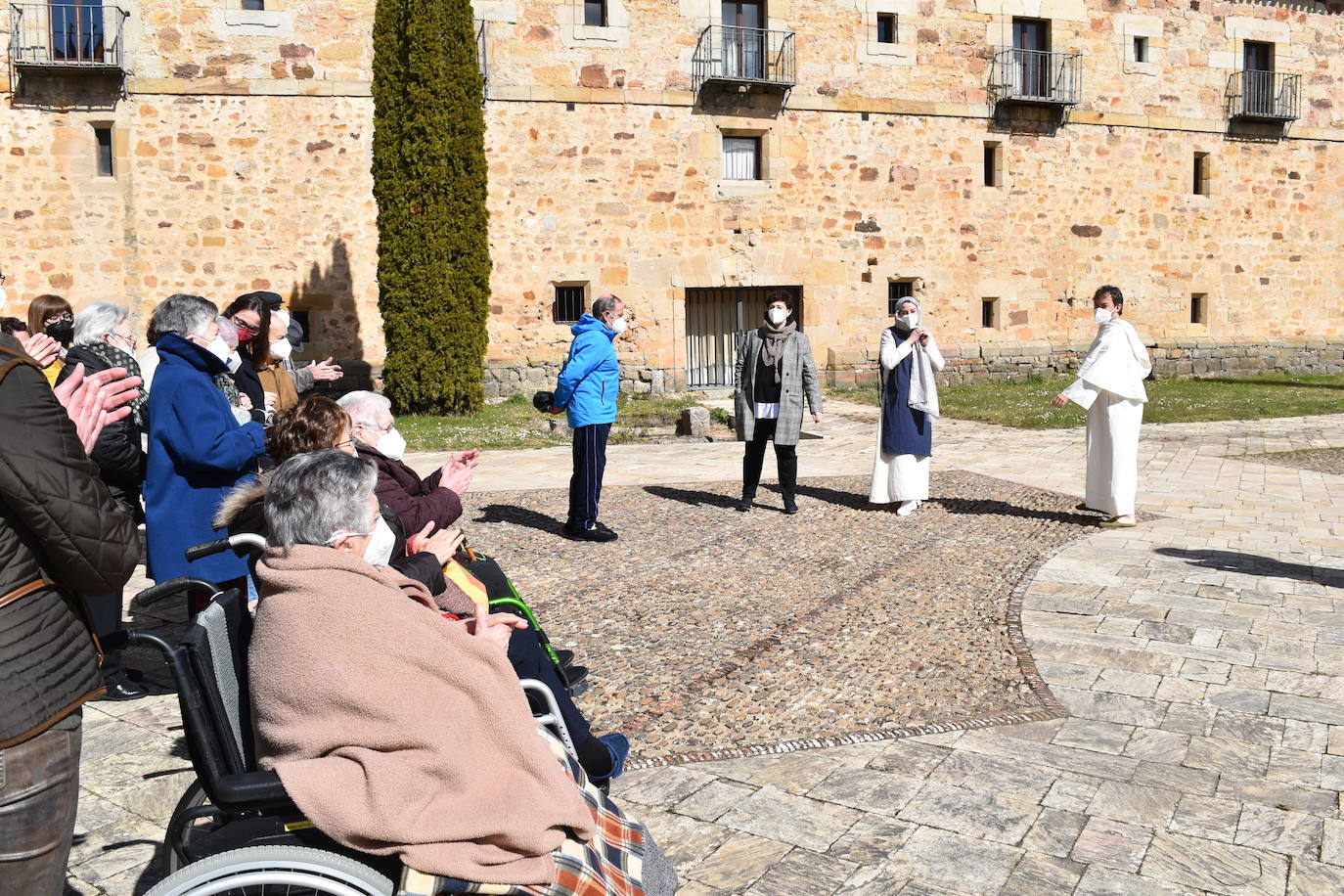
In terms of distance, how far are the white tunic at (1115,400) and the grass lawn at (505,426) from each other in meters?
6.59

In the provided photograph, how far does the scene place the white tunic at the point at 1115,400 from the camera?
7746mm

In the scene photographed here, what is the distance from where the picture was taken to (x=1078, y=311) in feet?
65.5

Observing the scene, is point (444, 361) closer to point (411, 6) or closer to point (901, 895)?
point (411, 6)

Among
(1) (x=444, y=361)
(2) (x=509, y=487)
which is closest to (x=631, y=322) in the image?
(1) (x=444, y=361)

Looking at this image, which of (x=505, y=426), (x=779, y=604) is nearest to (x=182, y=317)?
(x=779, y=604)

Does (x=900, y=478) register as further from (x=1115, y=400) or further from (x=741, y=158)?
(x=741, y=158)

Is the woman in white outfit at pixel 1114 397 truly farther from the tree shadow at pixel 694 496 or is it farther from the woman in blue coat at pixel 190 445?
the woman in blue coat at pixel 190 445

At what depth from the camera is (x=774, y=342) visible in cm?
851

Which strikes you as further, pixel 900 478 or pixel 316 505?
pixel 900 478

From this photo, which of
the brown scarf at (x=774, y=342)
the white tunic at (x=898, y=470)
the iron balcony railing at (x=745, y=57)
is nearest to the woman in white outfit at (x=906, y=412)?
the white tunic at (x=898, y=470)

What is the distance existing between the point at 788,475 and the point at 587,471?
1.71 metres

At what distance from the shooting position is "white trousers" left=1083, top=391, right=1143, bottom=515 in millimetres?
7789

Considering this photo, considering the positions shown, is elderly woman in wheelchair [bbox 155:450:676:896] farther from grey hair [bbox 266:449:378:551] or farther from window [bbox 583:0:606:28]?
window [bbox 583:0:606:28]

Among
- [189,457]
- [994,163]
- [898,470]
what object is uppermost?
[994,163]
